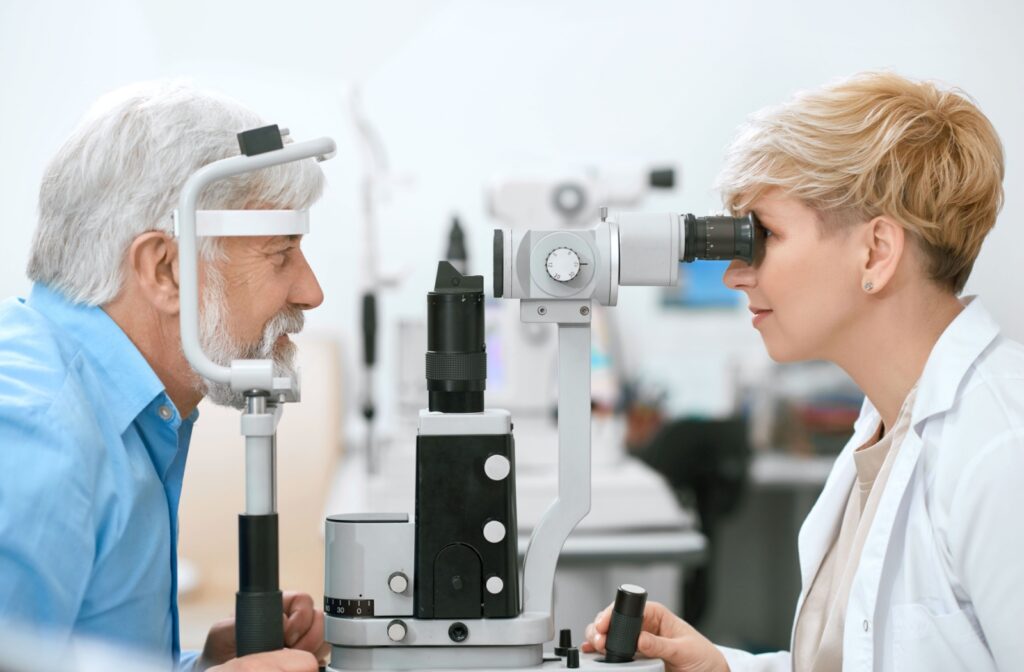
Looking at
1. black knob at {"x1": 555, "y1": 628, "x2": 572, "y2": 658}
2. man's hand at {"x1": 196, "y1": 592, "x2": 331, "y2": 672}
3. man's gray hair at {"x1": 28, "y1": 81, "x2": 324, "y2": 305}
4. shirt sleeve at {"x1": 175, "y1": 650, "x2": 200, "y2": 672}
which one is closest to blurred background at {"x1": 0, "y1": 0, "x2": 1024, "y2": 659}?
shirt sleeve at {"x1": 175, "y1": 650, "x2": 200, "y2": 672}

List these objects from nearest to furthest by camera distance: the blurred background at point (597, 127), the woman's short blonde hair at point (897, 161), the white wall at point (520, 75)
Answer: the woman's short blonde hair at point (897, 161) < the blurred background at point (597, 127) < the white wall at point (520, 75)

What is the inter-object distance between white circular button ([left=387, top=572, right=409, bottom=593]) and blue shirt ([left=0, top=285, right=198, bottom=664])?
28cm

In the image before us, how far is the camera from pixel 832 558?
4.58 ft

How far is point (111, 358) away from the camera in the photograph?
1180 millimetres

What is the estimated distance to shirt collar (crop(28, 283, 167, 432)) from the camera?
1163 millimetres

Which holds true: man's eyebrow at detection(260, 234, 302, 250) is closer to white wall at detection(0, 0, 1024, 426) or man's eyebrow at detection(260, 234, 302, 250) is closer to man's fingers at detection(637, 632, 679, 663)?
man's fingers at detection(637, 632, 679, 663)

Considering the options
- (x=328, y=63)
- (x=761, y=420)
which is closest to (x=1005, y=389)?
(x=761, y=420)

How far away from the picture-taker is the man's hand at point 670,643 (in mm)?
1181

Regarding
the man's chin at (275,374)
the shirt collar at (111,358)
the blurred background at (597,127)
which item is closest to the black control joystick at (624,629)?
the man's chin at (275,374)

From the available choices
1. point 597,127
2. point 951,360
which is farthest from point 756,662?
point 597,127

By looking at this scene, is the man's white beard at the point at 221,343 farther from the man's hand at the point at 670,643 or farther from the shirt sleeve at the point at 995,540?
the shirt sleeve at the point at 995,540

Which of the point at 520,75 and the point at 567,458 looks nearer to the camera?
the point at 567,458

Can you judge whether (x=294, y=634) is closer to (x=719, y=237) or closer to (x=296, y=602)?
(x=296, y=602)

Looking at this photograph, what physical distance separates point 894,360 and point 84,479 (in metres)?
0.90
